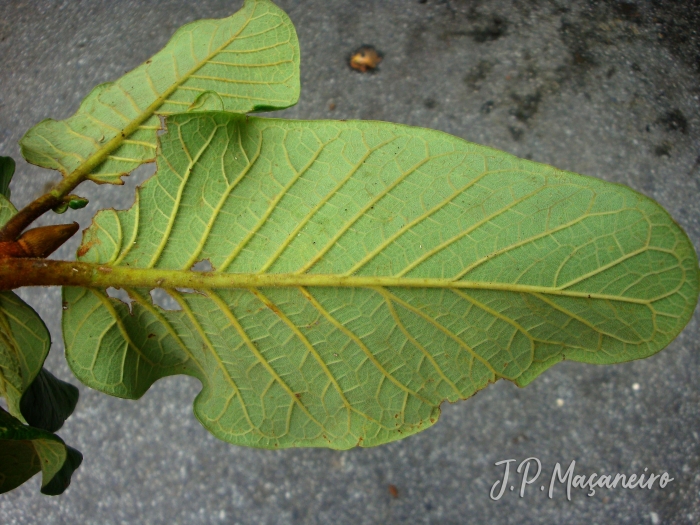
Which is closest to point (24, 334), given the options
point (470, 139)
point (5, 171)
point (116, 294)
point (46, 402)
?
point (46, 402)

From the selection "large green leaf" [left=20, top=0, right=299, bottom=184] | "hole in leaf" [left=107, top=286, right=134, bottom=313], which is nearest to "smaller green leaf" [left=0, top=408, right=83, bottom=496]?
"hole in leaf" [left=107, top=286, right=134, bottom=313]

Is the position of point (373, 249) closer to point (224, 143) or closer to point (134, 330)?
point (224, 143)

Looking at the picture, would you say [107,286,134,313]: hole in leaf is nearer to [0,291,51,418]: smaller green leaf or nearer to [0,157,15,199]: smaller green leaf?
[0,291,51,418]: smaller green leaf

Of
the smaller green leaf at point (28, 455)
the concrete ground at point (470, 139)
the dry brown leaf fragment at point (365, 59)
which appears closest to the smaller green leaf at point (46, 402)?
the smaller green leaf at point (28, 455)

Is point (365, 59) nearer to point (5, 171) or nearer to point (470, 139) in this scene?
point (470, 139)

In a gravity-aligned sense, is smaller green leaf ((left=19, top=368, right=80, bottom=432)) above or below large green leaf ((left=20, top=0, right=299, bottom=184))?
below

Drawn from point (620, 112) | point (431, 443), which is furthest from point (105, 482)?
point (620, 112)
